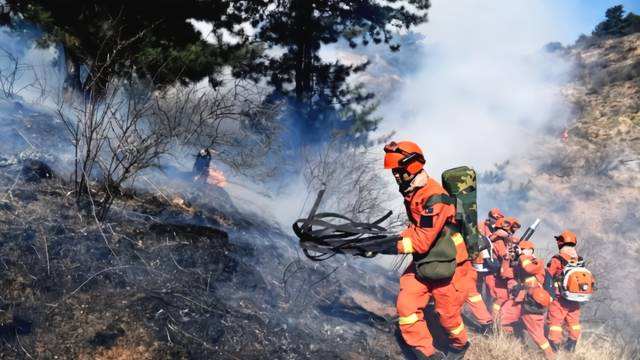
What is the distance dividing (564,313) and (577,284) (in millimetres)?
577

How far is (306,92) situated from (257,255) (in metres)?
8.80

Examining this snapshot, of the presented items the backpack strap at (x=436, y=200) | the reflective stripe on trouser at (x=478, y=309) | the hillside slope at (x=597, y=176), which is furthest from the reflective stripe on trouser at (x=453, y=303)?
the hillside slope at (x=597, y=176)

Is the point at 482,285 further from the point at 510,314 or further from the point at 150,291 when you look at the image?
the point at 150,291

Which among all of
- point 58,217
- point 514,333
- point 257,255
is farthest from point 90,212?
point 514,333

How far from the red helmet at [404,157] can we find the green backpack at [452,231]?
309 mm

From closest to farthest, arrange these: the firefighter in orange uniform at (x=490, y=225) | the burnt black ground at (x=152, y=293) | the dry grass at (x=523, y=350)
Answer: the burnt black ground at (x=152, y=293)
the dry grass at (x=523, y=350)
the firefighter in orange uniform at (x=490, y=225)

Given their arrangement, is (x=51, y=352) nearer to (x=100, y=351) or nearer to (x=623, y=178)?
(x=100, y=351)

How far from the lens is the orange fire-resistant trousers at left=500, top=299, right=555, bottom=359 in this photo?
19.9 feet

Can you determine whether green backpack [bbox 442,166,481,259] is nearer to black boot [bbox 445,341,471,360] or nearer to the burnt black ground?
black boot [bbox 445,341,471,360]

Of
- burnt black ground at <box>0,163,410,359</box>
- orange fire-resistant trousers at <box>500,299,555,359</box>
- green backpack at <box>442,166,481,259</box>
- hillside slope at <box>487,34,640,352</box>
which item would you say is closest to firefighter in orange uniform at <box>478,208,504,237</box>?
orange fire-resistant trousers at <box>500,299,555,359</box>

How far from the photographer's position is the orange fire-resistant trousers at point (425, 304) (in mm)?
4008

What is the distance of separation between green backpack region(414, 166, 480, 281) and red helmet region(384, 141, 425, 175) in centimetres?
31

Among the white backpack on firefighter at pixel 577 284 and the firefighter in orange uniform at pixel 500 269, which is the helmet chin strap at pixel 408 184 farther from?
the firefighter in orange uniform at pixel 500 269

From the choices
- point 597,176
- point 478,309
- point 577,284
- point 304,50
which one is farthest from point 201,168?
point 597,176
